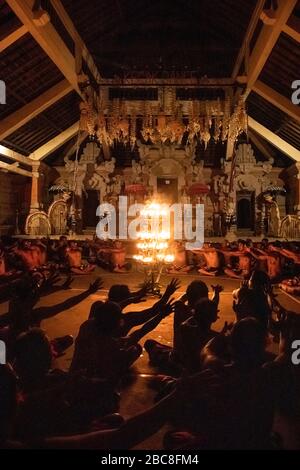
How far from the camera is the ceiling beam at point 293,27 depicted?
1022 centimetres

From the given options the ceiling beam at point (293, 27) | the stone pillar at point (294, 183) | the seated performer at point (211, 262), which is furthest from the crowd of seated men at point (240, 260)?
the ceiling beam at point (293, 27)

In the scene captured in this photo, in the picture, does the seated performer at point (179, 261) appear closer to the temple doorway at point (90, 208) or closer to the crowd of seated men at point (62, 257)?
the crowd of seated men at point (62, 257)

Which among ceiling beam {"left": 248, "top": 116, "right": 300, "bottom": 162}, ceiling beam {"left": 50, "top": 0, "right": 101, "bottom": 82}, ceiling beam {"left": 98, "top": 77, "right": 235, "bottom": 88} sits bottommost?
ceiling beam {"left": 248, "top": 116, "right": 300, "bottom": 162}

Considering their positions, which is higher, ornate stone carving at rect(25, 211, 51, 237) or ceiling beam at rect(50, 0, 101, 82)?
ceiling beam at rect(50, 0, 101, 82)

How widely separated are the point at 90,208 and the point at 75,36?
9868 millimetres

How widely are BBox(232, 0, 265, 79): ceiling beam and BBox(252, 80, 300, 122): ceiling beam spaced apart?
1.19 metres

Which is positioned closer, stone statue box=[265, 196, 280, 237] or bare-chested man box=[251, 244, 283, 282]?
bare-chested man box=[251, 244, 283, 282]

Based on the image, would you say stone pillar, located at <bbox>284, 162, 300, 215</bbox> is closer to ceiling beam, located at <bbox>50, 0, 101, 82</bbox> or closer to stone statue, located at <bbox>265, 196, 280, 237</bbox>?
stone statue, located at <bbox>265, 196, 280, 237</bbox>

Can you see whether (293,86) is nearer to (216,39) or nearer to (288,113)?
(288,113)

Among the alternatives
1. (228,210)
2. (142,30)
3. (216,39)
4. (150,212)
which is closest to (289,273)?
(150,212)

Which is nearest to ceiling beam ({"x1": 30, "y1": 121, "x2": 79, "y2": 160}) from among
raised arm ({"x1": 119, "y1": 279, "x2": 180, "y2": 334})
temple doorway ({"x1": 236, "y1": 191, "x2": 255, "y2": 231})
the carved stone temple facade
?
the carved stone temple facade

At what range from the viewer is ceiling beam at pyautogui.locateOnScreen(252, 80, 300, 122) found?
13912mm

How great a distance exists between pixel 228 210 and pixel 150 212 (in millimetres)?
11686

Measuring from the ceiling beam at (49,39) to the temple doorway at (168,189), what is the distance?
7.69 meters
